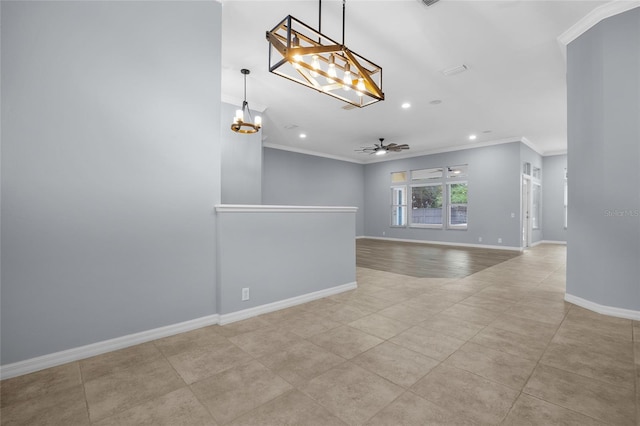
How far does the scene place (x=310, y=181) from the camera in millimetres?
10148

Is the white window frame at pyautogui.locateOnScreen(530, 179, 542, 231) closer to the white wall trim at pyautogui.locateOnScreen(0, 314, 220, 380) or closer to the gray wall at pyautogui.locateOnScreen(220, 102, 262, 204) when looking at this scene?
the gray wall at pyautogui.locateOnScreen(220, 102, 262, 204)

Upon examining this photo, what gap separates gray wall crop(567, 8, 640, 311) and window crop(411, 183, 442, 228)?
653 cm

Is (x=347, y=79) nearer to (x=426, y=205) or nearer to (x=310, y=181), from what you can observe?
(x=310, y=181)

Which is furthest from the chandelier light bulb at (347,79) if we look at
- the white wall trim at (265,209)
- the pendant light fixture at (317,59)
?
the white wall trim at (265,209)

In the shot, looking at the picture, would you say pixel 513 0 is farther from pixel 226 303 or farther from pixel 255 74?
pixel 226 303

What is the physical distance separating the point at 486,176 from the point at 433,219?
7.28 ft

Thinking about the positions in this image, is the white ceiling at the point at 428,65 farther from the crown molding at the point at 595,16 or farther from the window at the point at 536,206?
the window at the point at 536,206

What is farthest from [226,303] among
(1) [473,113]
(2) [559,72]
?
(1) [473,113]

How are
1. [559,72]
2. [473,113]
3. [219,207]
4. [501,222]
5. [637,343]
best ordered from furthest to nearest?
1. [501,222]
2. [473,113]
3. [559,72]
4. [219,207]
5. [637,343]

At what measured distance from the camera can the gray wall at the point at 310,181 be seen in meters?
9.12

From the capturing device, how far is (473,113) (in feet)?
20.3

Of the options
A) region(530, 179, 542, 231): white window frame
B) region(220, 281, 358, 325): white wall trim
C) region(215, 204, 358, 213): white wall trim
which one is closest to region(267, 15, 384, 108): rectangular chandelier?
region(215, 204, 358, 213): white wall trim

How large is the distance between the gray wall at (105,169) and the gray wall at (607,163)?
13.4 ft

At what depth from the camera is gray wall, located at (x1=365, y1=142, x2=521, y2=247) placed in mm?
8156
